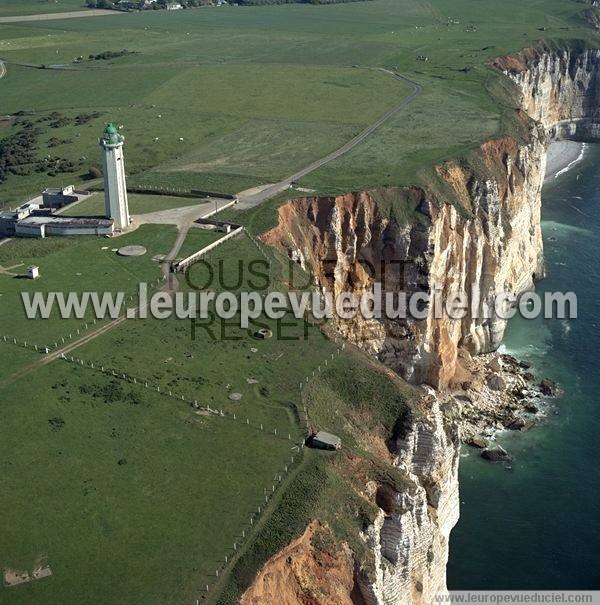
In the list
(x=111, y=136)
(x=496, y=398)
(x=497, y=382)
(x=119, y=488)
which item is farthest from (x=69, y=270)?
(x=497, y=382)

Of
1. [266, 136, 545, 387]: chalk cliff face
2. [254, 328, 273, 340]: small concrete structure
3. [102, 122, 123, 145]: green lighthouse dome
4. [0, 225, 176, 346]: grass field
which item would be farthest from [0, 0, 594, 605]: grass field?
[102, 122, 123, 145]: green lighthouse dome

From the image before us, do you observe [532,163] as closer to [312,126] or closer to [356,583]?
[312,126]

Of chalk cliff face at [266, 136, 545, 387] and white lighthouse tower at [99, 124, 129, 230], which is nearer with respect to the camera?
white lighthouse tower at [99, 124, 129, 230]

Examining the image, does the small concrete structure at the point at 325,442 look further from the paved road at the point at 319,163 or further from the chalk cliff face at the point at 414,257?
the paved road at the point at 319,163

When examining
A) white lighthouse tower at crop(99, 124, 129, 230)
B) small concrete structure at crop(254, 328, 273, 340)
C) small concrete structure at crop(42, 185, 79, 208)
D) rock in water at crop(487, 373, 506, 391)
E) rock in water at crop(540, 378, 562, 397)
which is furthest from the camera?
small concrete structure at crop(42, 185, 79, 208)

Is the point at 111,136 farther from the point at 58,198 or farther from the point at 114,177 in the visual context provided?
the point at 58,198

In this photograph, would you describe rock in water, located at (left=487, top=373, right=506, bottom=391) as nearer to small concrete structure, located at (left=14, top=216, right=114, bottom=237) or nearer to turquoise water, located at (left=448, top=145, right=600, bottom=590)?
turquoise water, located at (left=448, top=145, right=600, bottom=590)

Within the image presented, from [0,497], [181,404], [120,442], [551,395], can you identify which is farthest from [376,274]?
[0,497]

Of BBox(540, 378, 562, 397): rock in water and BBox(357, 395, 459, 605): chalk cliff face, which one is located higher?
BBox(357, 395, 459, 605): chalk cliff face
